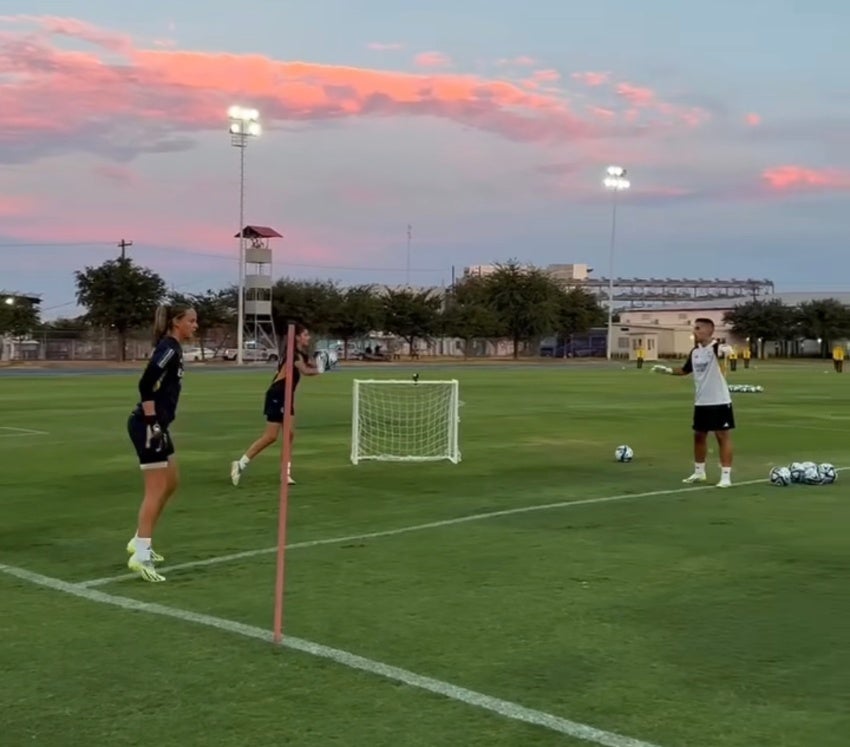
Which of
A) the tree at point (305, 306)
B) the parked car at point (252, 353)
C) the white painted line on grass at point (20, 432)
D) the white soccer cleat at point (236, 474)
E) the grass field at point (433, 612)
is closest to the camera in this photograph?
the grass field at point (433, 612)

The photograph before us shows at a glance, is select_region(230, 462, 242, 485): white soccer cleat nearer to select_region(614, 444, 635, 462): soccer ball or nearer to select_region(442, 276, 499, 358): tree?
select_region(614, 444, 635, 462): soccer ball

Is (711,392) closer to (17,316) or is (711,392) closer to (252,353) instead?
(252,353)

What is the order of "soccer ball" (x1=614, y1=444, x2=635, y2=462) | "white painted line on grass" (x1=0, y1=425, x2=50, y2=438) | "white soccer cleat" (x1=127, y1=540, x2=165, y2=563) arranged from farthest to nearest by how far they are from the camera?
"white painted line on grass" (x1=0, y1=425, x2=50, y2=438)
"soccer ball" (x1=614, y1=444, x2=635, y2=462)
"white soccer cleat" (x1=127, y1=540, x2=165, y2=563)

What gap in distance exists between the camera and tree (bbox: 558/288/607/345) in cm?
9888

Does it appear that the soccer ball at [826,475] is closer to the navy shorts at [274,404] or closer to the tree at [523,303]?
the navy shorts at [274,404]

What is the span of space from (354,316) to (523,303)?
15.6m

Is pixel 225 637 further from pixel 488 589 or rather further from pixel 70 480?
pixel 70 480

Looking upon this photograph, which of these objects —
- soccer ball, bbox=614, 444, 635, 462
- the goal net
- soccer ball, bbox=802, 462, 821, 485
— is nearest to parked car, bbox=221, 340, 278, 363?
the goal net

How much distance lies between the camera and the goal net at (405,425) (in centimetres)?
1521

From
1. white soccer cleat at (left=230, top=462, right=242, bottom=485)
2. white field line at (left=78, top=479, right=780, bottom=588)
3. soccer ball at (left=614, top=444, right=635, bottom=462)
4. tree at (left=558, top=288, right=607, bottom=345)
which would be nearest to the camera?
white field line at (left=78, top=479, right=780, bottom=588)

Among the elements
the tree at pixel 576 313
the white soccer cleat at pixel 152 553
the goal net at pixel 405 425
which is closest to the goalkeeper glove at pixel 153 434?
the white soccer cleat at pixel 152 553

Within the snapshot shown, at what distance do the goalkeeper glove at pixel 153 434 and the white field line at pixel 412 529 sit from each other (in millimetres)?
973

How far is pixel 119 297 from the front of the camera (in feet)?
250

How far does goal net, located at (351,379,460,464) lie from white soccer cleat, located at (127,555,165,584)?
7226 millimetres
